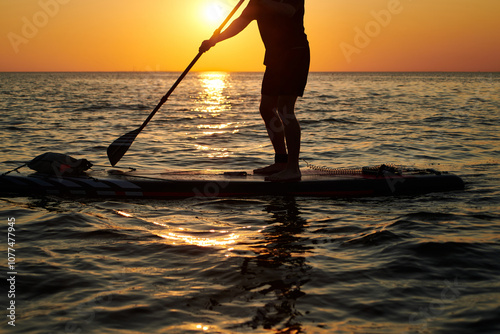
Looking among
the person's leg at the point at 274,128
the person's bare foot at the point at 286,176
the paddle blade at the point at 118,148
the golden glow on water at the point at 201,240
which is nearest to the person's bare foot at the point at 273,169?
the person's leg at the point at 274,128

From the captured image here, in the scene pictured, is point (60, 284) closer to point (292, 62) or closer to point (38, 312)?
point (38, 312)

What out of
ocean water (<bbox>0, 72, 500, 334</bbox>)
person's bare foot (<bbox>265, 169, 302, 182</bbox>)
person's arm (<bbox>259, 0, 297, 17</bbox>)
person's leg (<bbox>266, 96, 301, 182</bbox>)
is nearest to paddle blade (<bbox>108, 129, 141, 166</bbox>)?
ocean water (<bbox>0, 72, 500, 334</bbox>)

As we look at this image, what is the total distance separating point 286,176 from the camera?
6348 millimetres

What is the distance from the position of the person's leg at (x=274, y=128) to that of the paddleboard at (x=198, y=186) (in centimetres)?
36

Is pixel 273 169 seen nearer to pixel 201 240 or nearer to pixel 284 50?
pixel 284 50

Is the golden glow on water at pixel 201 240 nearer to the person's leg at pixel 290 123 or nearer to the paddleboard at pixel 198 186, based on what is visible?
the paddleboard at pixel 198 186

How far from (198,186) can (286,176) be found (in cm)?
109

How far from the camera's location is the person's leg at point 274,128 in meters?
6.35

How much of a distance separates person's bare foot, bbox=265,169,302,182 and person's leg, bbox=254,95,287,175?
312 mm

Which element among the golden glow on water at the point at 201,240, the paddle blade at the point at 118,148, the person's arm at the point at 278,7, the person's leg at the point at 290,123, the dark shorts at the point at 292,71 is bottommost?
the golden glow on water at the point at 201,240

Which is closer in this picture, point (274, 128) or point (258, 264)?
point (258, 264)

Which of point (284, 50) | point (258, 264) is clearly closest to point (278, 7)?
point (284, 50)

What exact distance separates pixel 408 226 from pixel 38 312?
3548 millimetres

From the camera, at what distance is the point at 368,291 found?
12.0ft
